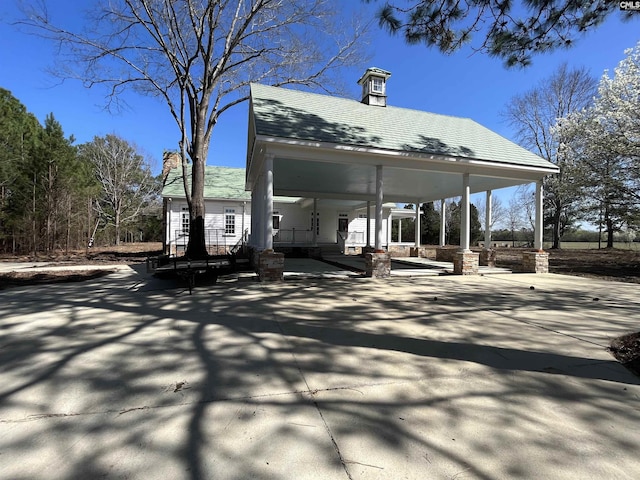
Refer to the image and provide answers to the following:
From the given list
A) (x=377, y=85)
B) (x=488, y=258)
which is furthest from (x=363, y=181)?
(x=488, y=258)

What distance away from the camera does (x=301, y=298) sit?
6301 millimetres

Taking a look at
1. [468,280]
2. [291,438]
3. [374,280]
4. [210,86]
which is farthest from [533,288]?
[210,86]

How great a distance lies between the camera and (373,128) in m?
10.2

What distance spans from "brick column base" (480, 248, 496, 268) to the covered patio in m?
1.55

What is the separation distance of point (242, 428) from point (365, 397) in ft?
3.25

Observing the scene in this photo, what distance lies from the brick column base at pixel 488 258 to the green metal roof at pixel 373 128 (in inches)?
143

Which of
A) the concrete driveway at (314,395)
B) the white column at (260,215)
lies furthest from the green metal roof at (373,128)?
the concrete driveway at (314,395)

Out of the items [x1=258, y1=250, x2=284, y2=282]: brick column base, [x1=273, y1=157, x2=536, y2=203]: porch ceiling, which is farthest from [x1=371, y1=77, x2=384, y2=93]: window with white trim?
[x1=258, y1=250, x2=284, y2=282]: brick column base

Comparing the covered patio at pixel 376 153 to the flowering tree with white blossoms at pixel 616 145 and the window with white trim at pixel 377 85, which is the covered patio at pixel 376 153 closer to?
the window with white trim at pixel 377 85

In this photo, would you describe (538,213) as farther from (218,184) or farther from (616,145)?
(218,184)

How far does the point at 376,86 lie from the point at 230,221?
1224cm

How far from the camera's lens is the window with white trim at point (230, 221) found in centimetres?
2033

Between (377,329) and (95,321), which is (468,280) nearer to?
(377,329)

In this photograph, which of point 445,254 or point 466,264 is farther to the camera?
point 445,254
